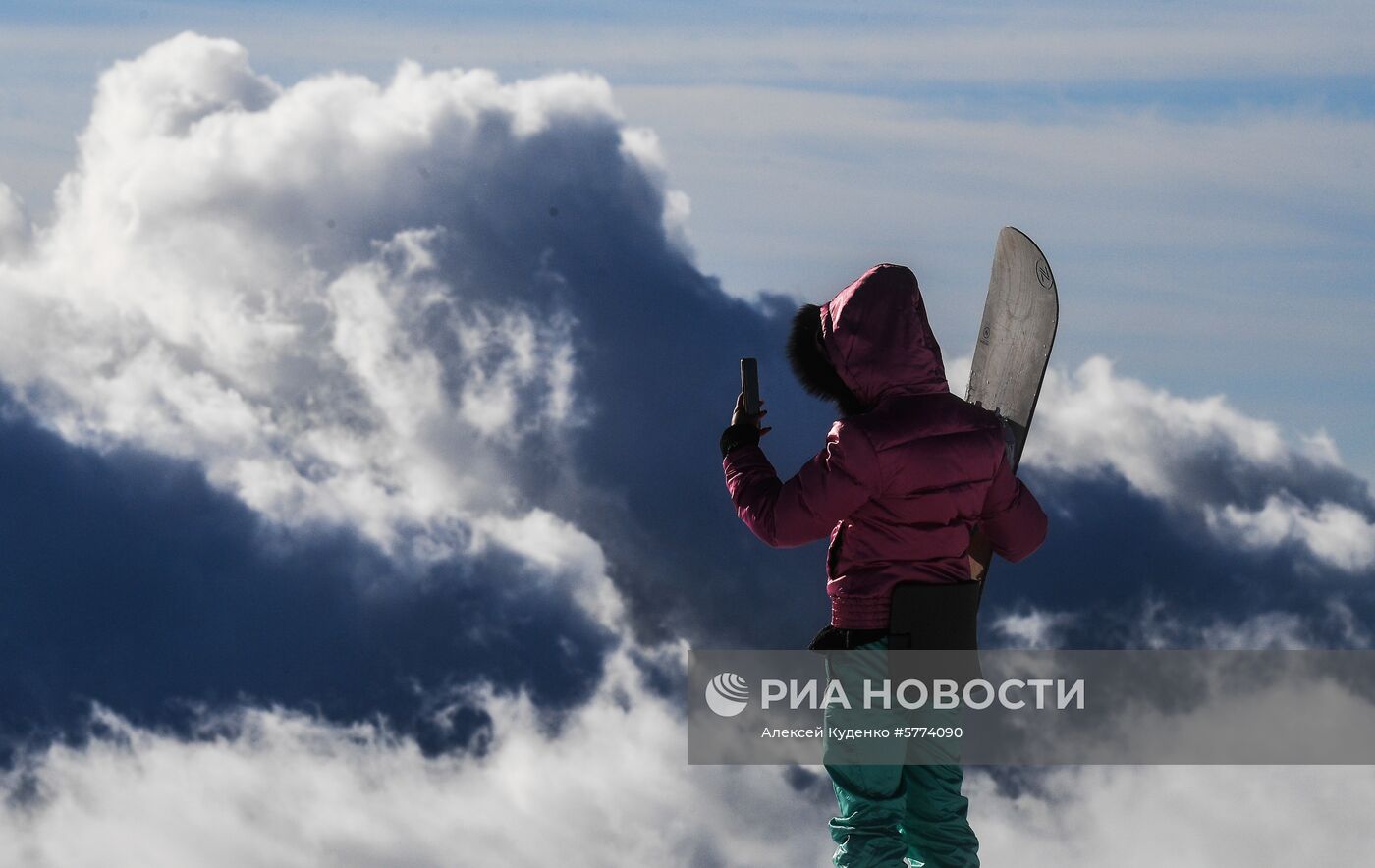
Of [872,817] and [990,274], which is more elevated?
[990,274]

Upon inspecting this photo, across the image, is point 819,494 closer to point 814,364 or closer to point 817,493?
point 817,493

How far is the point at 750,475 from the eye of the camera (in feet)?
16.9

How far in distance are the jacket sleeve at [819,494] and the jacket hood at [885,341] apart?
0.84ft

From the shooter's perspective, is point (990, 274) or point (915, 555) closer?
point (915, 555)

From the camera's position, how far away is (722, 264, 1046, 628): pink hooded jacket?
16.2ft

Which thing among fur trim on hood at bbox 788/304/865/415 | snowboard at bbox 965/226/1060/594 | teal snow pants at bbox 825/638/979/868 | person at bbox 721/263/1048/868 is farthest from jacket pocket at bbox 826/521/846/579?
snowboard at bbox 965/226/1060/594

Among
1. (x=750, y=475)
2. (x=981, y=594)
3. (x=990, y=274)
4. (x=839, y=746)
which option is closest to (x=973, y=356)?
(x=990, y=274)

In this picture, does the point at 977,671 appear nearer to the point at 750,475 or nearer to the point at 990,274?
the point at 750,475

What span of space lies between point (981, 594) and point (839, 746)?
100cm

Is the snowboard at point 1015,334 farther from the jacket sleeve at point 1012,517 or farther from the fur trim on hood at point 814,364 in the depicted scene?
the fur trim on hood at point 814,364

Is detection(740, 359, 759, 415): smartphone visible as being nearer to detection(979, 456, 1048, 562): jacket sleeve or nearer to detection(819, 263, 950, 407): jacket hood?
detection(819, 263, 950, 407): jacket hood

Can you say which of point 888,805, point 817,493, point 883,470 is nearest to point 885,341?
point 883,470

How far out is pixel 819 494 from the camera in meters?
4.92

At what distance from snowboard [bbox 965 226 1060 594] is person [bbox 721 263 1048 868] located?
0.86 m
